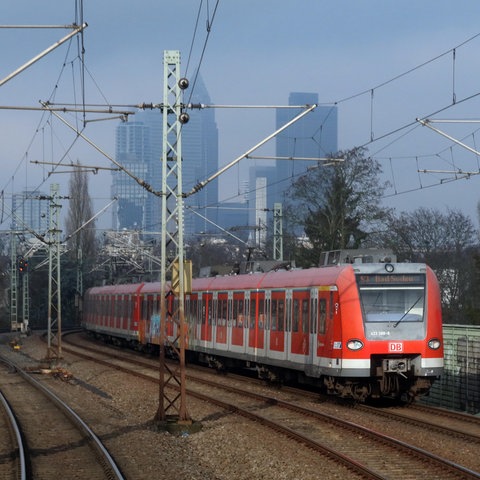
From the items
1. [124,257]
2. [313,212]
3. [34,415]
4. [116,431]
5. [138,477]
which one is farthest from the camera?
[124,257]

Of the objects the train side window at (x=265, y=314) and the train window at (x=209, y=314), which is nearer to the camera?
the train side window at (x=265, y=314)

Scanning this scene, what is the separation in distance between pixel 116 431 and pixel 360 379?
5.41 m

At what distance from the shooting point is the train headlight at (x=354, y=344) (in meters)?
20.1

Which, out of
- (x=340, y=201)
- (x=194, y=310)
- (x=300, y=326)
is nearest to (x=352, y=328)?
(x=300, y=326)

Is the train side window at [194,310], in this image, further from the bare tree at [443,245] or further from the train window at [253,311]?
the bare tree at [443,245]

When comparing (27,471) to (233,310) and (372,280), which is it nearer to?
(372,280)

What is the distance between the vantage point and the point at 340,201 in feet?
164

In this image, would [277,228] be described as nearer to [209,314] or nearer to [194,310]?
[194,310]

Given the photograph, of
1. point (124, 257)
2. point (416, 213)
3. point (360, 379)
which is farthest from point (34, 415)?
point (124, 257)

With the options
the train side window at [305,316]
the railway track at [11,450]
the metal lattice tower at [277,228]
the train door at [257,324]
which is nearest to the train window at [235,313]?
the train door at [257,324]

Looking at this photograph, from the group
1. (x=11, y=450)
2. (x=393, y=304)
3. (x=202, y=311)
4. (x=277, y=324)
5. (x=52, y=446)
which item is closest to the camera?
(x=11, y=450)

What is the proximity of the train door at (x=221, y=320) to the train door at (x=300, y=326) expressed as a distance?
666 centimetres

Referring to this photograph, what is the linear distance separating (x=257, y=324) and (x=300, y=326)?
394 cm

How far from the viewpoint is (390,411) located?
20125 mm
